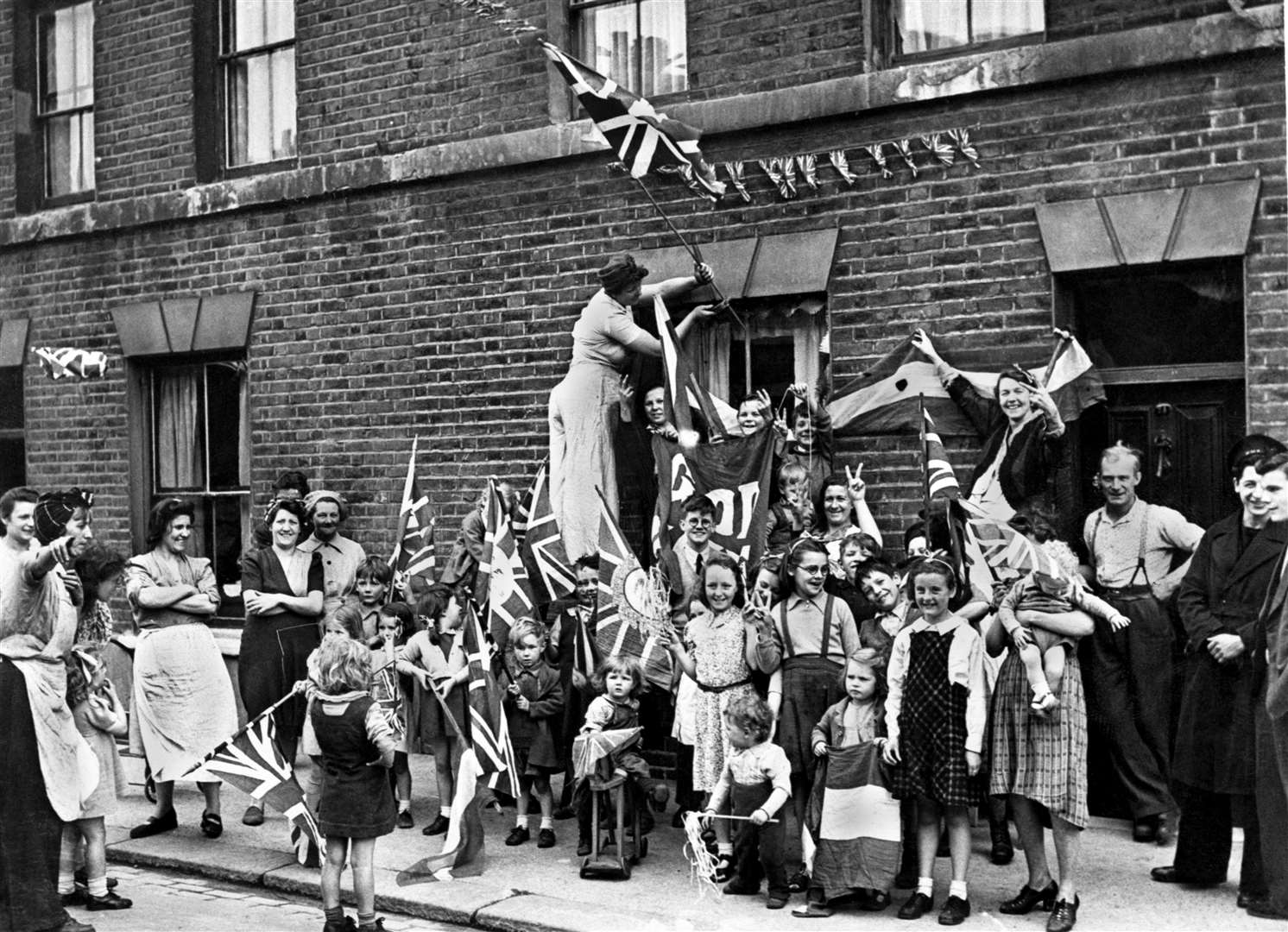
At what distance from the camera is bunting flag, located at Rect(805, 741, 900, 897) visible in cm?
629

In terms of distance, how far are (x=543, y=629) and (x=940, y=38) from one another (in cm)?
408

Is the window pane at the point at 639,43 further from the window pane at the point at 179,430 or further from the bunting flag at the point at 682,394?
the window pane at the point at 179,430

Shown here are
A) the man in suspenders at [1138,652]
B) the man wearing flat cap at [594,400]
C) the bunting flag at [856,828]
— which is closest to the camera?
the bunting flag at [856,828]

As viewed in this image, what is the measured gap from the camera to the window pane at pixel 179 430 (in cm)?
1160

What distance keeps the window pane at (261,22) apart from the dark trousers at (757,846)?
7.32 m

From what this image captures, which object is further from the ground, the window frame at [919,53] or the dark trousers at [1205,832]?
the window frame at [919,53]

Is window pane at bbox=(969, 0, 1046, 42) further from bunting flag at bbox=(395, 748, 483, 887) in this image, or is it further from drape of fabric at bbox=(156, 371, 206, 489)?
drape of fabric at bbox=(156, 371, 206, 489)

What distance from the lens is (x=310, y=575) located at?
28.4 feet

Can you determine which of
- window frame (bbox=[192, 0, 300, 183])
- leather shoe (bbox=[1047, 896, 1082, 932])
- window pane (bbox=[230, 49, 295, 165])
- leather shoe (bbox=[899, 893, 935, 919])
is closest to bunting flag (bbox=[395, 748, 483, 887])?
leather shoe (bbox=[899, 893, 935, 919])

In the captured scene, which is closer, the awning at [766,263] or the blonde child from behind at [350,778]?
the blonde child from behind at [350,778]

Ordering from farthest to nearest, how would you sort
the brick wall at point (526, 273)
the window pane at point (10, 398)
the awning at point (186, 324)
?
the window pane at point (10, 398) → the awning at point (186, 324) → the brick wall at point (526, 273)

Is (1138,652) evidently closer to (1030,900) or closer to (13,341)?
(1030,900)

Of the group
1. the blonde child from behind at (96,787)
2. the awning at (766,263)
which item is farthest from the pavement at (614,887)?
the awning at (766,263)

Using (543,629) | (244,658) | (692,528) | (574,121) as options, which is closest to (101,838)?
(244,658)
